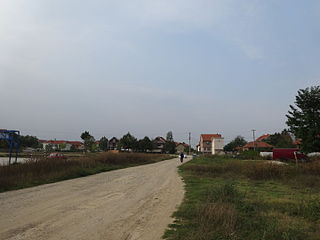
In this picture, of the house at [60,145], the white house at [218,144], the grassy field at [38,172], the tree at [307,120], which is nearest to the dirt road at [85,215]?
the grassy field at [38,172]

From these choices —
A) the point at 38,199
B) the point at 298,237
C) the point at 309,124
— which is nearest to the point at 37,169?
the point at 38,199

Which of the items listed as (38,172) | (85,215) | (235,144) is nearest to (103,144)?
(235,144)

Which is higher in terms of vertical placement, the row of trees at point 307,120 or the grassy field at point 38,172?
the row of trees at point 307,120

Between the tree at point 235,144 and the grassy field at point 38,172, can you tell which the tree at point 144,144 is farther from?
the grassy field at point 38,172

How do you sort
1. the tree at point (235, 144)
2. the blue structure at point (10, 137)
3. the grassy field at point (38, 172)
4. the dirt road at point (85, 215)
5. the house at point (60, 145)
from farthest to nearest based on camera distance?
the tree at point (235, 144) → the house at point (60, 145) → the blue structure at point (10, 137) → the grassy field at point (38, 172) → the dirt road at point (85, 215)

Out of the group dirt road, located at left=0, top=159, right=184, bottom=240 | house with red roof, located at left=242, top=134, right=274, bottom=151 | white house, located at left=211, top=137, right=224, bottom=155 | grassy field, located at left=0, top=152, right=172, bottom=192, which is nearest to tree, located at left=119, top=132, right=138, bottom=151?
white house, located at left=211, top=137, right=224, bottom=155

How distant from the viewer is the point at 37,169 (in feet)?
54.7

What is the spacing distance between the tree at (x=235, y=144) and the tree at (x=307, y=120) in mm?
78673

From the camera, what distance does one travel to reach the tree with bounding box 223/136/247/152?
376ft

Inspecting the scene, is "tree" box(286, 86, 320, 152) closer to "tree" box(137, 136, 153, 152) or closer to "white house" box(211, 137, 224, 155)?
"tree" box(137, 136, 153, 152)

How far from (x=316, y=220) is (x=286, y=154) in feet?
122

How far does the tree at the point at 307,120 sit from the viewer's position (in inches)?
1335

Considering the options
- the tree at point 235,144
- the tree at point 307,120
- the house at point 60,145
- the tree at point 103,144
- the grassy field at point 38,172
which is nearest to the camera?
the grassy field at point 38,172

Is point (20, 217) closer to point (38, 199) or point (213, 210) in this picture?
point (38, 199)
